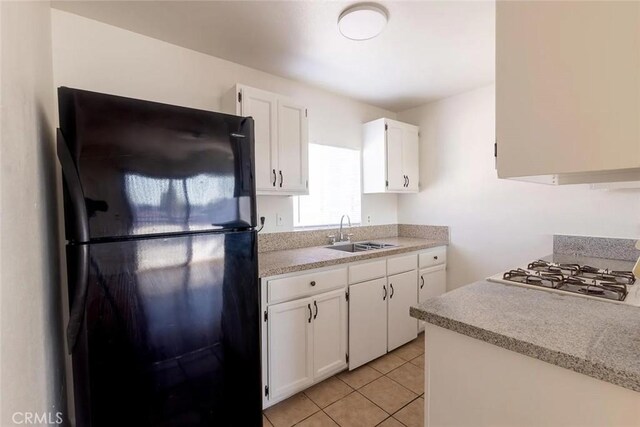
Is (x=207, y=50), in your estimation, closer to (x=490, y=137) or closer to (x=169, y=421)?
(x=169, y=421)

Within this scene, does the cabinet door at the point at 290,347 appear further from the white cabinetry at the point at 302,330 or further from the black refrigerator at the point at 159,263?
the black refrigerator at the point at 159,263

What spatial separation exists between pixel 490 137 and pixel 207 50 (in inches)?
102

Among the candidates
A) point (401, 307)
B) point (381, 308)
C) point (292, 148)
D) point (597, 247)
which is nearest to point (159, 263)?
point (292, 148)

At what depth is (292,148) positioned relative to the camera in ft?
7.32

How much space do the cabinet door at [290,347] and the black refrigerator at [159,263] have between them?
34 cm

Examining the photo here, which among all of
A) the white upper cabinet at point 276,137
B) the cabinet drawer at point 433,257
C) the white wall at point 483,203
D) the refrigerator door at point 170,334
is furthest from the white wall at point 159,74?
the cabinet drawer at point 433,257

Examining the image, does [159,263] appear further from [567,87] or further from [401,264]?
[401,264]

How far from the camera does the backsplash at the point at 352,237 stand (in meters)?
2.40

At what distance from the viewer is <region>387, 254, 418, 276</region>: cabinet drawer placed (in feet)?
8.01

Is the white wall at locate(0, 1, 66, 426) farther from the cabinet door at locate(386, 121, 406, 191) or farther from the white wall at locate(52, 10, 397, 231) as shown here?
the cabinet door at locate(386, 121, 406, 191)

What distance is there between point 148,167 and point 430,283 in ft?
8.58

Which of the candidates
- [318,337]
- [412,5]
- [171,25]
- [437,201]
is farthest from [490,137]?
[171,25]

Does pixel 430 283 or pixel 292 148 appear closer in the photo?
pixel 292 148

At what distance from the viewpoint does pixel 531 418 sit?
0.85 m
